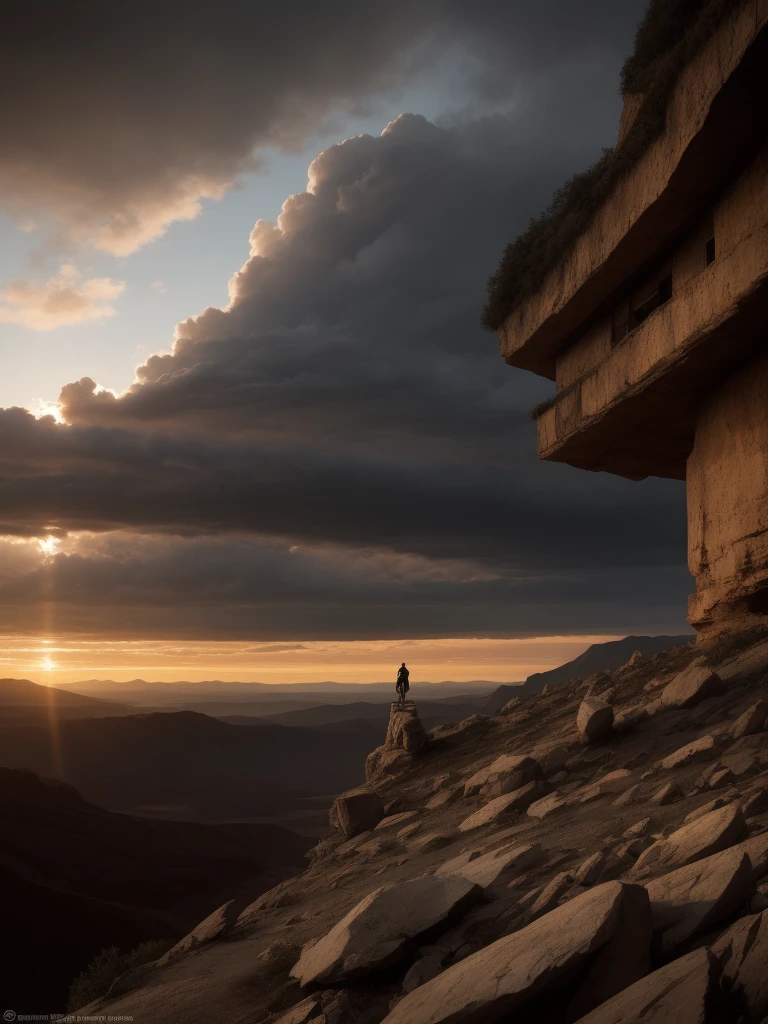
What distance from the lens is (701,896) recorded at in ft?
15.3

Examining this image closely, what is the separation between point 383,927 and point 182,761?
10075 centimetres

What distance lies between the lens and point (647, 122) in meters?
10.4

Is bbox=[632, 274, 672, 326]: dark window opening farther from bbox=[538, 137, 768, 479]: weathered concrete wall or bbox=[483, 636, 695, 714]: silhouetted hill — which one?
bbox=[483, 636, 695, 714]: silhouetted hill

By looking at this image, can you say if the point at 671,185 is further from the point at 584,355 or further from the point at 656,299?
the point at 584,355

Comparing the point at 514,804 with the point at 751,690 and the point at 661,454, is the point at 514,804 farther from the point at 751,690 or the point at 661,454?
the point at 661,454

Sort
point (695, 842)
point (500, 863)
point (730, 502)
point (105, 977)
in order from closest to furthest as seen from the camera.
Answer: point (695, 842) < point (500, 863) < point (105, 977) < point (730, 502)

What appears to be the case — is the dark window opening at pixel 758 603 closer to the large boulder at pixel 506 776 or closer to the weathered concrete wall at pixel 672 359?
the weathered concrete wall at pixel 672 359

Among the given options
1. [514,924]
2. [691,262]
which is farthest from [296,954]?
[691,262]

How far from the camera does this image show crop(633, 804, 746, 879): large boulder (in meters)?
5.55

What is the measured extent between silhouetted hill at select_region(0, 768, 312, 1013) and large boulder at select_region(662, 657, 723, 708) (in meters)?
24.8

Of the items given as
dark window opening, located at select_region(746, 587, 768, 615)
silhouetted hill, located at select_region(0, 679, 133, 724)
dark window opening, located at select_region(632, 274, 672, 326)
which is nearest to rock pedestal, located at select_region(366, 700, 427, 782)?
dark window opening, located at select_region(746, 587, 768, 615)

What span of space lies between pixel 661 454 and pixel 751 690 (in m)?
6.63

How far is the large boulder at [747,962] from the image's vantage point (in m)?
3.63

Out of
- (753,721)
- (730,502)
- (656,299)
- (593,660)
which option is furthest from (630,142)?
(593,660)
